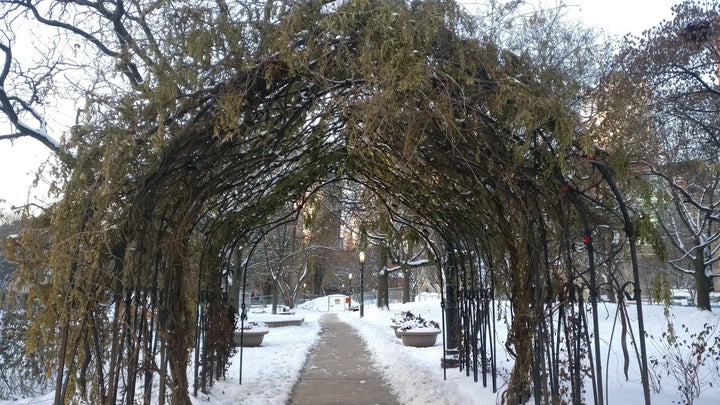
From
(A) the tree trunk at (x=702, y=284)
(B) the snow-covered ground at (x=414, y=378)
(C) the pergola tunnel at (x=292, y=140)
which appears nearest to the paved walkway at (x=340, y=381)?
(B) the snow-covered ground at (x=414, y=378)

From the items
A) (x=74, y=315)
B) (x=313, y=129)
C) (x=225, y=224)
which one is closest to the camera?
(x=74, y=315)

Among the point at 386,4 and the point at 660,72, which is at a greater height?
the point at 660,72

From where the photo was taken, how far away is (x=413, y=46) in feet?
11.8

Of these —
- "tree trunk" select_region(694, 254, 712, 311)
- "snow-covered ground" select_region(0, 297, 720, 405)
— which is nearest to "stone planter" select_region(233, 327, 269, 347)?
"snow-covered ground" select_region(0, 297, 720, 405)

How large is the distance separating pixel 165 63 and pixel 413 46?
1728 millimetres

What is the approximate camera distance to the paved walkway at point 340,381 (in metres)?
7.37

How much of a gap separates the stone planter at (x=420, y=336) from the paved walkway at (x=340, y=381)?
3.29ft

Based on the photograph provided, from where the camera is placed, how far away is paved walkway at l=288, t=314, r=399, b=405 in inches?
290

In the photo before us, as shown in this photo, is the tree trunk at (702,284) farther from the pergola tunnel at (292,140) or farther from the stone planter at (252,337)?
the pergola tunnel at (292,140)

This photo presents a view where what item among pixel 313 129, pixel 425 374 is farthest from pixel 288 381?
pixel 313 129

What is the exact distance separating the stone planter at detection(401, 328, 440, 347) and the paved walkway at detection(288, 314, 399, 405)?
3.29ft

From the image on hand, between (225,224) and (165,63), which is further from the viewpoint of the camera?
(225,224)

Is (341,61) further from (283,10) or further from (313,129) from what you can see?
(313,129)

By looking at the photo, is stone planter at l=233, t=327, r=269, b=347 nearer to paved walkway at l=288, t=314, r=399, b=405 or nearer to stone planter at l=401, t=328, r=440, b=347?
paved walkway at l=288, t=314, r=399, b=405
